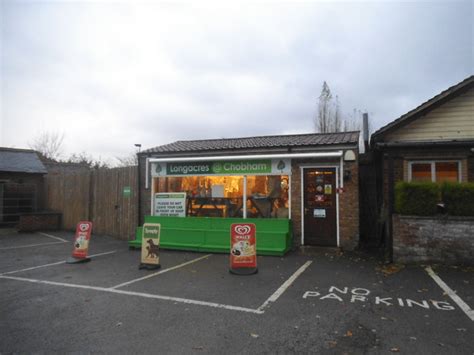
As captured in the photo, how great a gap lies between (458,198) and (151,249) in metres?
7.55

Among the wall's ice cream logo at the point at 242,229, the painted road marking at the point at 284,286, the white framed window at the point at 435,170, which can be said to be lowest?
the painted road marking at the point at 284,286

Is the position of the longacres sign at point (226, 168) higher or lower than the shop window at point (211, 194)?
higher

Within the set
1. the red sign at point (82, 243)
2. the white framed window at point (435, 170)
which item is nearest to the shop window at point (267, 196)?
the white framed window at point (435, 170)

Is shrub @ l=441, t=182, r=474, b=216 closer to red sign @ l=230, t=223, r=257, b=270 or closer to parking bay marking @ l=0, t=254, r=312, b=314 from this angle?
parking bay marking @ l=0, t=254, r=312, b=314

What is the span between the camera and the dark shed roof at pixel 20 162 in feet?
53.4

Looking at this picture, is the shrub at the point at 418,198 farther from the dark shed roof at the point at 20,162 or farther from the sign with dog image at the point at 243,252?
the dark shed roof at the point at 20,162

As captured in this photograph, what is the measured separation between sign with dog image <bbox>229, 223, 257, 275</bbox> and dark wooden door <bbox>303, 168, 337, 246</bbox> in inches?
124

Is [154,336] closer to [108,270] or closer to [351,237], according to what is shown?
[108,270]

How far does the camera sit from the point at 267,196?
1073 centimetres

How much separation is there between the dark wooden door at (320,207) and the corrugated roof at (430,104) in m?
2.63

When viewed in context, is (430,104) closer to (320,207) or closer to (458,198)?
(458,198)

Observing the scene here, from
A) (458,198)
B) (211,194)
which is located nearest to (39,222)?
(211,194)

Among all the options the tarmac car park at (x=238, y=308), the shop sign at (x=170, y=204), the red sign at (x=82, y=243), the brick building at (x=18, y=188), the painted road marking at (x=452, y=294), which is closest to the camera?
the tarmac car park at (x=238, y=308)

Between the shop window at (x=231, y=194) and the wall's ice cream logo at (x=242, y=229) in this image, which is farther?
the shop window at (x=231, y=194)
